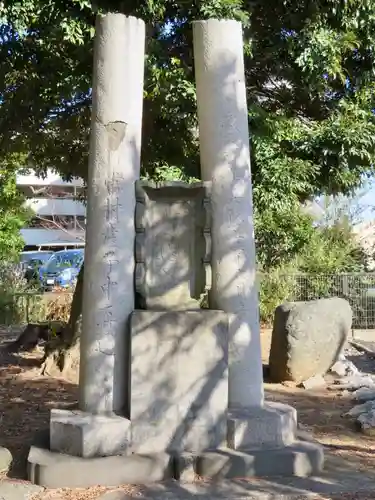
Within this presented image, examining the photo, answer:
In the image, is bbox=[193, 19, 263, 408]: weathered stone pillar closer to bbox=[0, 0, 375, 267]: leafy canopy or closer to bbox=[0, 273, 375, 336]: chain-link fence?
bbox=[0, 0, 375, 267]: leafy canopy

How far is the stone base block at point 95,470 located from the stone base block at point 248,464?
159mm

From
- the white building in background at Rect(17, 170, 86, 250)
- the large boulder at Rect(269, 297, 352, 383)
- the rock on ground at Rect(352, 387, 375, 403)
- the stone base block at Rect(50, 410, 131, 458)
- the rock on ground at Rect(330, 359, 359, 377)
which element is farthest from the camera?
the white building in background at Rect(17, 170, 86, 250)

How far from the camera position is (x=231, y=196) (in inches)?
235

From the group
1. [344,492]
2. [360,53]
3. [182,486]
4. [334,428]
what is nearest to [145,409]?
[182,486]

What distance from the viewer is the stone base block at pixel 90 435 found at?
17.5ft

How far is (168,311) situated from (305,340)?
4.63 metres

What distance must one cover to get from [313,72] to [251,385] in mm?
4510

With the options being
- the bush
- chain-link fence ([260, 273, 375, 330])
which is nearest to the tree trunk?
the bush

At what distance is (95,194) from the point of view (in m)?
5.73

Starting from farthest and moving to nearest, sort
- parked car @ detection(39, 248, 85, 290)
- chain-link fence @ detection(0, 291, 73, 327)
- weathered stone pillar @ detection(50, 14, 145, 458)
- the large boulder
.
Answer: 1. parked car @ detection(39, 248, 85, 290)
2. chain-link fence @ detection(0, 291, 73, 327)
3. the large boulder
4. weathered stone pillar @ detection(50, 14, 145, 458)

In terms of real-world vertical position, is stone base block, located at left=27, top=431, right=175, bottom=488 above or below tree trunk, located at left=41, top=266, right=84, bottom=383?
below

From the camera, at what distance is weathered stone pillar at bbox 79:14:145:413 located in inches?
221

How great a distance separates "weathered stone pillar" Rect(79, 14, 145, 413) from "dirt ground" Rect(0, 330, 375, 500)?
0.95m

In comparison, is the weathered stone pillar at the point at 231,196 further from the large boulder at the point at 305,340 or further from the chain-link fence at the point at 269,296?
the chain-link fence at the point at 269,296
